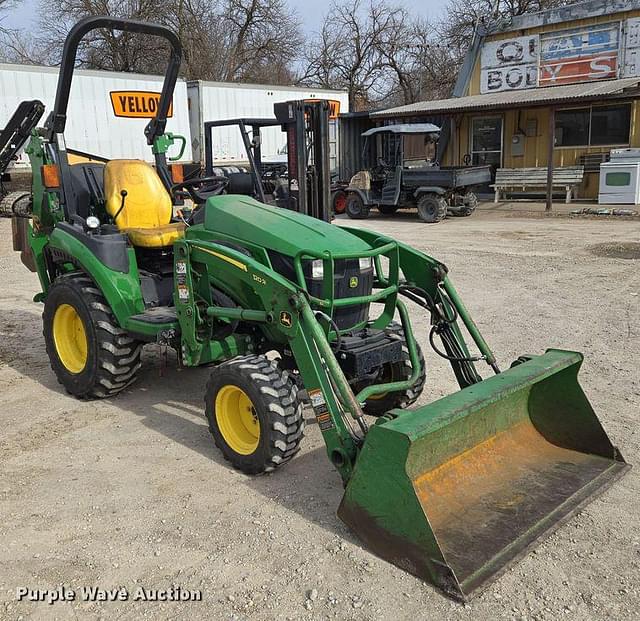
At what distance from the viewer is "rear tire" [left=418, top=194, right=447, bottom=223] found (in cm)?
1520

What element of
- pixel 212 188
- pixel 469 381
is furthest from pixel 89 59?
pixel 469 381

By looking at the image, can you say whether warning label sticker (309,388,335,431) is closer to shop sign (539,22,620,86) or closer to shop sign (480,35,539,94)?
shop sign (539,22,620,86)

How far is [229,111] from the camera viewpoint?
64.1 feet

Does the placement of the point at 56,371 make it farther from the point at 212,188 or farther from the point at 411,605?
the point at 411,605

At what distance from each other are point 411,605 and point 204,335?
212 cm

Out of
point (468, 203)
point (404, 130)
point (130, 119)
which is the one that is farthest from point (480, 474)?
point (130, 119)

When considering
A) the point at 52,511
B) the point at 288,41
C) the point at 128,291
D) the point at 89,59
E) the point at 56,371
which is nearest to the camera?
the point at 52,511

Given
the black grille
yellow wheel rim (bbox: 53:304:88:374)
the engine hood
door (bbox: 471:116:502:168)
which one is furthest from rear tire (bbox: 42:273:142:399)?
door (bbox: 471:116:502:168)

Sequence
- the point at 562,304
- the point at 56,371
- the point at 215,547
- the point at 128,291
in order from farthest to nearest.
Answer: the point at 562,304 → the point at 56,371 → the point at 128,291 → the point at 215,547

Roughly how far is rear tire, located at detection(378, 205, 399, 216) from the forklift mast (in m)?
10.5

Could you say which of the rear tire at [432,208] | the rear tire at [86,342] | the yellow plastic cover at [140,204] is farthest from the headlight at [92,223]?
the rear tire at [432,208]

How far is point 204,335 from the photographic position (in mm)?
4270

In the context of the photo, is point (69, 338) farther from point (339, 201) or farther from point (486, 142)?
point (486, 142)

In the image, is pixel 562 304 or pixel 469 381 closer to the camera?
pixel 469 381
